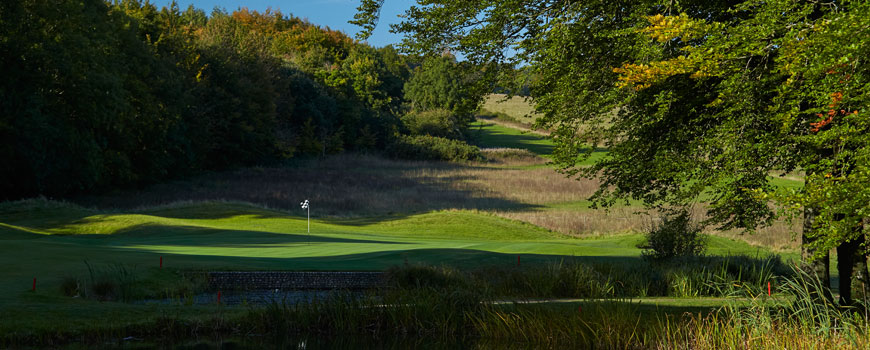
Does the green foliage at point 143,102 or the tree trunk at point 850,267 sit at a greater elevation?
the green foliage at point 143,102

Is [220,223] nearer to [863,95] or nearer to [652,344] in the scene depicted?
[652,344]

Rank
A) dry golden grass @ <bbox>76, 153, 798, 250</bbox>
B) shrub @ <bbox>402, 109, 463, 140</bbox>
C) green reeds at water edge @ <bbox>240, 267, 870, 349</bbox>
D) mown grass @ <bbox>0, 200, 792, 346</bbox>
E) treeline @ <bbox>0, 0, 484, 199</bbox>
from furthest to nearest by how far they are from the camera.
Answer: shrub @ <bbox>402, 109, 463, 140</bbox>, dry golden grass @ <bbox>76, 153, 798, 250</bbox>, treeline @ <bbox>0, 0, 484, 199</bbox>, mown grass @ <bbox>0, 200, 792, 346</bbox>, green reeds at water edge @ <bbox>240, 267, 870, 349</bbox>

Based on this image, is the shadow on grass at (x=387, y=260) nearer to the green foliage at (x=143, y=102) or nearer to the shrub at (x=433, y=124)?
the green foliage at (x=143, y=102)

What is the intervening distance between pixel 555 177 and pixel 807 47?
6146 centimetres

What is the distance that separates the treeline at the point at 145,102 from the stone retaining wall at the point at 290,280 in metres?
5.57

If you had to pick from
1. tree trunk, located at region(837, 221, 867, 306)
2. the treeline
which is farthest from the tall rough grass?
the treeline

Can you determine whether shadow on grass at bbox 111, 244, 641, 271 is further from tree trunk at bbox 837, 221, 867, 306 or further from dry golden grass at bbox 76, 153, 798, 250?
dry golden grass at bbox 76, 153, 798, 250

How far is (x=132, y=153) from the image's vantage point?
55125mm

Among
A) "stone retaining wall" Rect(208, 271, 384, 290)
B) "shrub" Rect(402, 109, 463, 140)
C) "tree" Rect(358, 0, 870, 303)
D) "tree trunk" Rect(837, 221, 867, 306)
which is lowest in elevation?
"stone retaining wall" Rect(208, 271, 384, 290)

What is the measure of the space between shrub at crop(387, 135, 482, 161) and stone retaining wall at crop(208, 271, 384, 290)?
7117 cm

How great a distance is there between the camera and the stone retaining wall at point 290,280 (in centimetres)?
1850

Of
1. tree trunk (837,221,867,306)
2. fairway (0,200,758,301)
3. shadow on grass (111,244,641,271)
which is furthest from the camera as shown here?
shadow on grass (111,244,641,271)

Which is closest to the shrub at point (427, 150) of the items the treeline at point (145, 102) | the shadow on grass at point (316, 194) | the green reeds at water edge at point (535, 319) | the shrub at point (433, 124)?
the treeline at point (145, 102)

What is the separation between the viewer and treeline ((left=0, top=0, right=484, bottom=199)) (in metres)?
41.5
